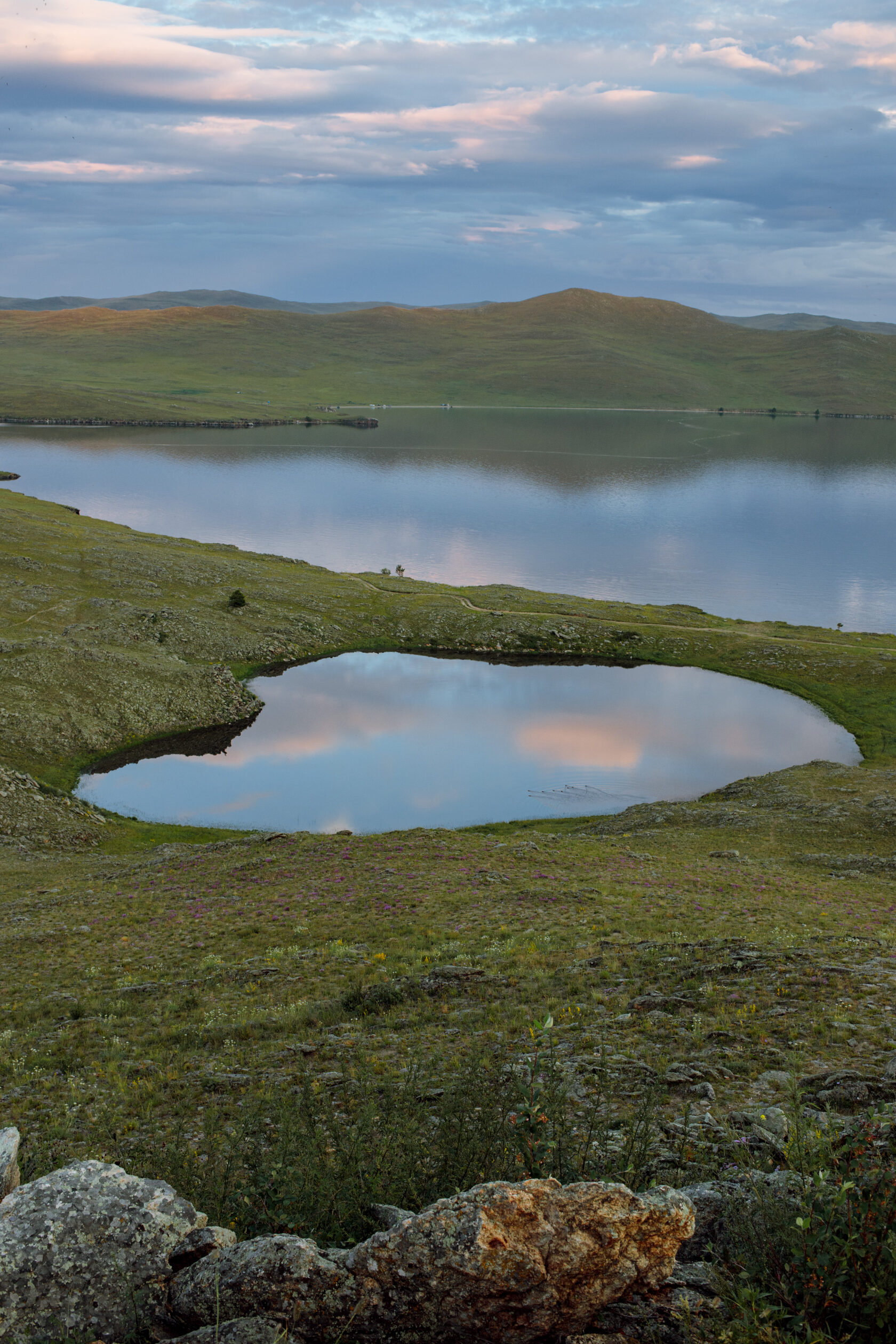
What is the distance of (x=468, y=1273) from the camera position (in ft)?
28.5

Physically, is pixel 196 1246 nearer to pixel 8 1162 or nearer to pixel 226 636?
pixel 8 1162

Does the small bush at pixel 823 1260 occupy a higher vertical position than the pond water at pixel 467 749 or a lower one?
higher

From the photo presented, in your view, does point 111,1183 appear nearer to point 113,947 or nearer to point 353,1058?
point 353,1058

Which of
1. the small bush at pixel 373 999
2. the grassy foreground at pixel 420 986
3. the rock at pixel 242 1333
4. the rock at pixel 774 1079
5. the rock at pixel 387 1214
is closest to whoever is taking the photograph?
the rock at pixel 242 1333

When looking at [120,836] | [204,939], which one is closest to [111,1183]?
[204,939]

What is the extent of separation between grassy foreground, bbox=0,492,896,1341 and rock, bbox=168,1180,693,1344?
1378mm

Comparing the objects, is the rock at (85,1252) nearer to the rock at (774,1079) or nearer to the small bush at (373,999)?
the rock at (774,1079)

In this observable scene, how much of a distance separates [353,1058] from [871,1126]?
39.3ft

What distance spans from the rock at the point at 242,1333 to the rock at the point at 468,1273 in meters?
0.13

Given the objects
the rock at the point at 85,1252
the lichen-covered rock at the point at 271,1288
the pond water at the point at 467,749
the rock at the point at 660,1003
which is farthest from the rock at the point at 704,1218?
the pond water at the point at 467,749

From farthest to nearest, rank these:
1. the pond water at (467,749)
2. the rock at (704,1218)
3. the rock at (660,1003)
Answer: the pond water at (467,749), the rock at (660,1003), the rock at (704,1218)

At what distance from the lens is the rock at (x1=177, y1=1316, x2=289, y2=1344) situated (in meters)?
8.59

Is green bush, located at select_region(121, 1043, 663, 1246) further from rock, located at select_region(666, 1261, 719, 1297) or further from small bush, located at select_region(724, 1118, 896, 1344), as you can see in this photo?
small bush, located at select_region(724, 1118, 896, 1344)

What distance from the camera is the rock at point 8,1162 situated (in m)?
10.9
